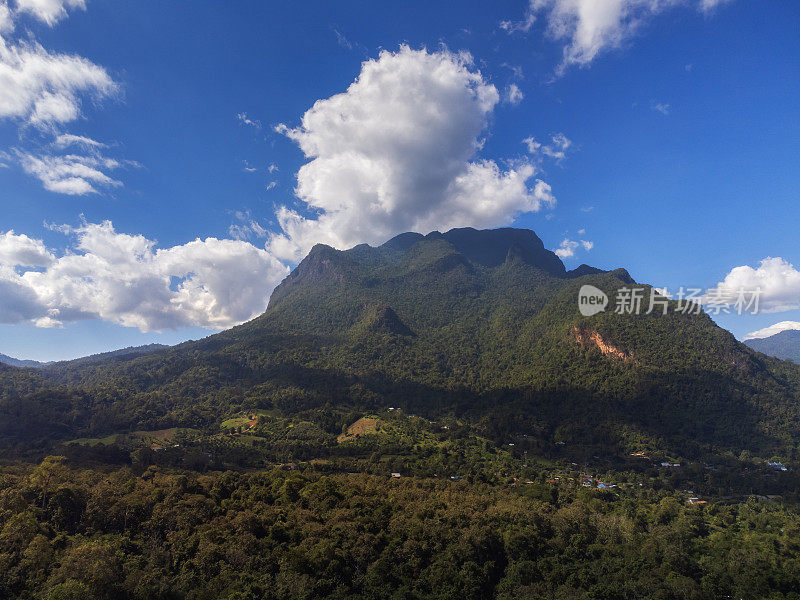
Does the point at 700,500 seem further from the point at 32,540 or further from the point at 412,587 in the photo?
the point at 32,540

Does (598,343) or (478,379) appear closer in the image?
(598,343)
